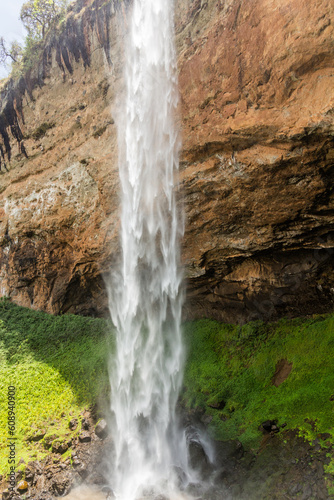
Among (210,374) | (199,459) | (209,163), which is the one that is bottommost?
(199,459)

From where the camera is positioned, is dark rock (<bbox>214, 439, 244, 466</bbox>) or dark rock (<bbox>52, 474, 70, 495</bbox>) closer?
dark rock (<bbox>214, 439, 244, 466</bbox>)

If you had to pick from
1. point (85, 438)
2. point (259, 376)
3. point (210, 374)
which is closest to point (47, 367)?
point (85, 438)

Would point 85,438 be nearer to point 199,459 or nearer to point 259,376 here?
point 199,459

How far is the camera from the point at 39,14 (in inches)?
608

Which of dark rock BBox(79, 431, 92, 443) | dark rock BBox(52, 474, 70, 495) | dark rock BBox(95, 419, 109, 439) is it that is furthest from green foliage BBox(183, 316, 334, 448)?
dark rock BBox(52, 474, 70, 495)

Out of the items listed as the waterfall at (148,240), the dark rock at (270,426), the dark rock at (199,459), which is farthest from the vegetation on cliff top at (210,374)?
the waterfall at (148,240)

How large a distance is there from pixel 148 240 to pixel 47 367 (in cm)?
558

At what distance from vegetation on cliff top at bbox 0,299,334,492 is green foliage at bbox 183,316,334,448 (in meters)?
0.02

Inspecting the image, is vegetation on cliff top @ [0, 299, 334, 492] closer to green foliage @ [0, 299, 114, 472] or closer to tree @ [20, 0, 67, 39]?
green foliage @ [0, 299, 114, 472]

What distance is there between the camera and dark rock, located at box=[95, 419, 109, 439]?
845cm

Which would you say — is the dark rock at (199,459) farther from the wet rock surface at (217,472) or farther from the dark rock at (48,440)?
the dark rock at (48,440)

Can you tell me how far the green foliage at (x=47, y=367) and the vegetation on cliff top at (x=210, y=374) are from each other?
3cm

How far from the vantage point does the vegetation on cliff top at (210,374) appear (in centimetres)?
730

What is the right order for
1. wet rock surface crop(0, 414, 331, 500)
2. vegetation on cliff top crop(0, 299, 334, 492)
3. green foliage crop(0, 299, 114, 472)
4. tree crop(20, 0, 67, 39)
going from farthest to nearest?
tree crop(20, 0, 67, 39)
green foliage crop(0, 299, 114, 472)
vegetation on cliff top crop(0, 299, 334, 492)
wet rock surface crop(0, 414, 331, 500)
